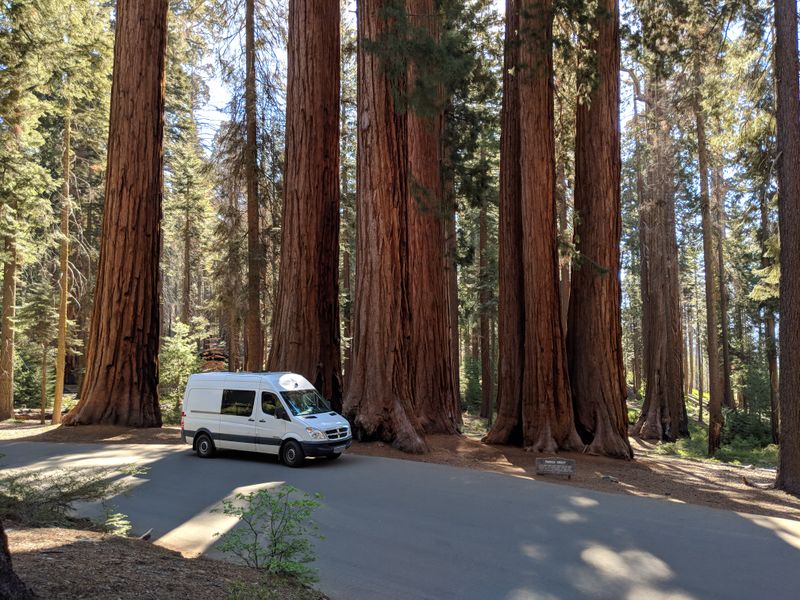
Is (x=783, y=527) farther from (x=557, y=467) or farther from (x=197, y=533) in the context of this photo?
(x=197, y=533)

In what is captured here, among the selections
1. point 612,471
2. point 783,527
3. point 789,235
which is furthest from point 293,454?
point 789,235

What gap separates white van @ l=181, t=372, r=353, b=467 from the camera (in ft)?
37.0

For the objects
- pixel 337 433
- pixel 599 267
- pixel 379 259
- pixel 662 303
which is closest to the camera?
pixel 337 433

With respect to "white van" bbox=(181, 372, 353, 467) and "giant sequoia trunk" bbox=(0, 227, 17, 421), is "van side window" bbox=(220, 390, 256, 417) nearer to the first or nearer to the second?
"white van" bbox=(181, 372, 353, 467)

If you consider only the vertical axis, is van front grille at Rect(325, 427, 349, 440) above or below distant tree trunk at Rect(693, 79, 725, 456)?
below

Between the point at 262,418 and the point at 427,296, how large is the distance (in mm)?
6461

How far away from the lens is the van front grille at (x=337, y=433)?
37.4 feet

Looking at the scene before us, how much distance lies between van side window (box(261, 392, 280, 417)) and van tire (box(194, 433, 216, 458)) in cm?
156

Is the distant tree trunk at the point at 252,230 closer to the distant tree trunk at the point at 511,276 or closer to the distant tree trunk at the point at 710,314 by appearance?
the distant tree trunk at the point at 511,276

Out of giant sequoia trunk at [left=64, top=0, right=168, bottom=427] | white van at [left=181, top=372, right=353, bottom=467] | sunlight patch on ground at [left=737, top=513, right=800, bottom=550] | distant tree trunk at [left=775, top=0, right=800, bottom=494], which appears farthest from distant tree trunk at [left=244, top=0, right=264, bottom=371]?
sunlight patch on ground at [left=737, top=513, right=800, bottom=550]

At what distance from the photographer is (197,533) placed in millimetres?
7152

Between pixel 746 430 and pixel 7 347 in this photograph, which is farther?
pixel 746 430

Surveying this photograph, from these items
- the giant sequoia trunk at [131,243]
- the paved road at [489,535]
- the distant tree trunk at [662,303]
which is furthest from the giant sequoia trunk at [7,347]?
the distant tree trunk at [662,303]

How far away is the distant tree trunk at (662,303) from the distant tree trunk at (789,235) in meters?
12.7
